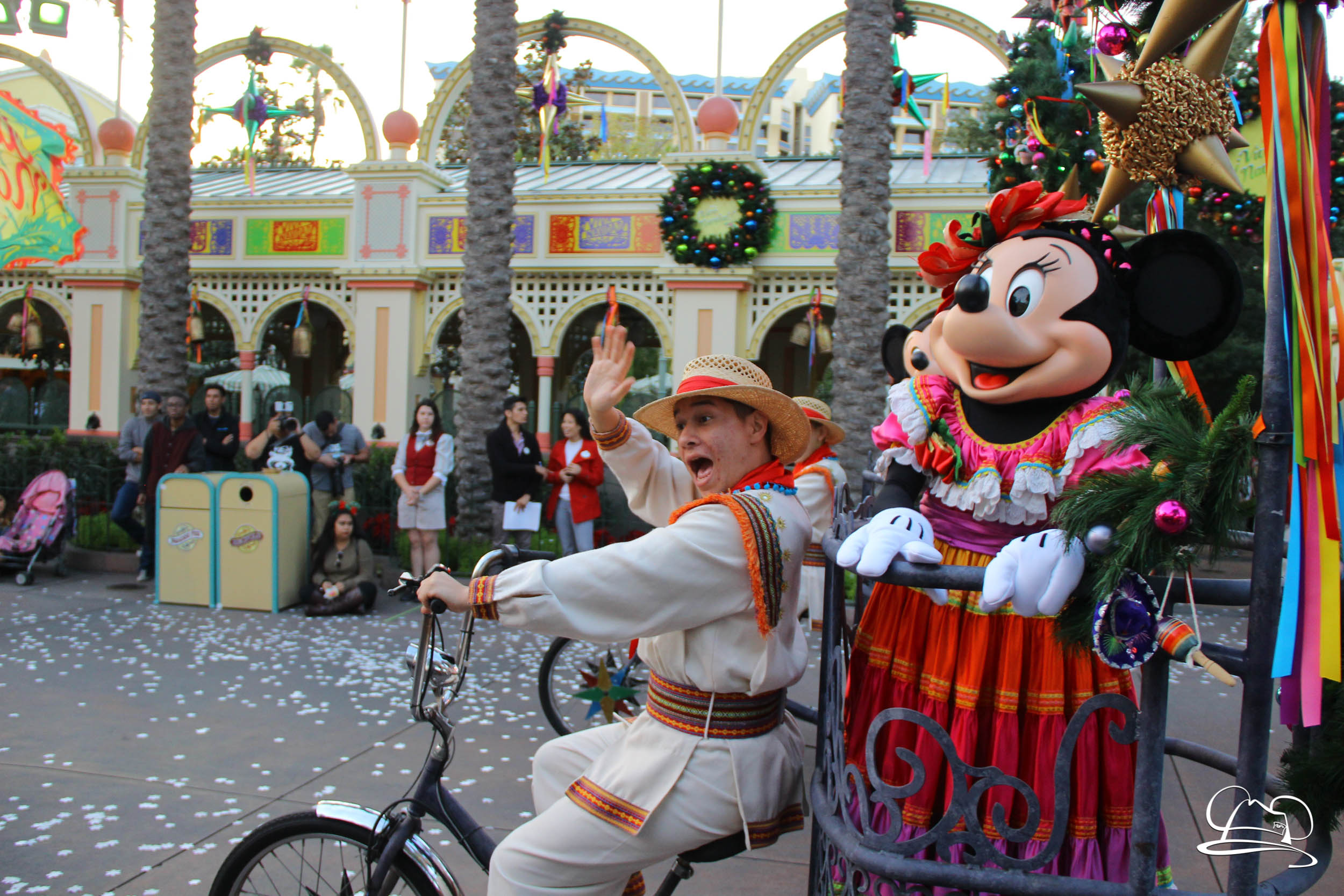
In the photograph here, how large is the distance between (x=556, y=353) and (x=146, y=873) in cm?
938

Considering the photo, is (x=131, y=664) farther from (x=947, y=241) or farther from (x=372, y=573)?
(x=947, y=241)

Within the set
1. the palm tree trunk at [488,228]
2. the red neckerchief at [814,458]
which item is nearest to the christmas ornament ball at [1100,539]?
the red neckerchief at [814,458]

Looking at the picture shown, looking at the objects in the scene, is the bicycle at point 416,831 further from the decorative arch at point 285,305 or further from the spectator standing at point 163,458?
the decorative arch at point 285,305

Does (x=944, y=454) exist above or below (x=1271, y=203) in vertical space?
below

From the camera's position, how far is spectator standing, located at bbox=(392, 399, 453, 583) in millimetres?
7492

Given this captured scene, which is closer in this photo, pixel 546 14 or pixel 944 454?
pixel 944 454

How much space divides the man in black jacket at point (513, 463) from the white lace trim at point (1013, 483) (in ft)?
17.2

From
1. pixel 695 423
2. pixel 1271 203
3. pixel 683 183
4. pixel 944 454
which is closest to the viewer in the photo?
pixel 1271 203

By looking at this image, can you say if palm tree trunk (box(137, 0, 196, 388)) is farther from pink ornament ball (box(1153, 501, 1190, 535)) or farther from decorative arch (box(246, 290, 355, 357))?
pink ornament ball (box(1153, 501, 1190, 535))

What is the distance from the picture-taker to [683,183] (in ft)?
35.0

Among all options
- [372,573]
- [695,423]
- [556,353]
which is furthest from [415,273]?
[695,423]

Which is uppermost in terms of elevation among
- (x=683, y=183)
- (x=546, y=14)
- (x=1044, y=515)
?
(x=546, y=14)

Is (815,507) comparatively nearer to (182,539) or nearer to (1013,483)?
(1013,483)

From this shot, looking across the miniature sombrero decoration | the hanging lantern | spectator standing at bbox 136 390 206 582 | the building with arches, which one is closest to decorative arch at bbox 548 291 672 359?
the building with arches
